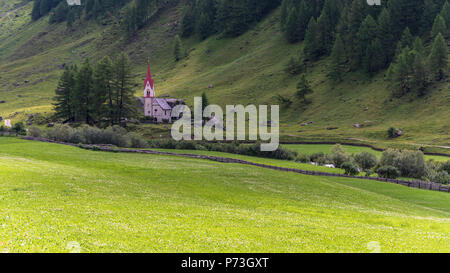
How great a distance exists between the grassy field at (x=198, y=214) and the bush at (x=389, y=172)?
495 inches

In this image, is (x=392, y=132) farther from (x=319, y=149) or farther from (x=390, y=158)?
(x=390, y=158)

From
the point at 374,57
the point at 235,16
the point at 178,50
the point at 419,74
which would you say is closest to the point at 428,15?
the point at 374,57

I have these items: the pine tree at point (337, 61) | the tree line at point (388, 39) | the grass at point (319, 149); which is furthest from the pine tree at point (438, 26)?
the grass at point (319, 149)

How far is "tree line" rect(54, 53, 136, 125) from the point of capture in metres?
105

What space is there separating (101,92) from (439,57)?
308 feet

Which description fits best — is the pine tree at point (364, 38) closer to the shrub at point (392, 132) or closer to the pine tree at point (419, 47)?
the pine tree at point (419, 47)

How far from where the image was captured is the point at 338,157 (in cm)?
7225

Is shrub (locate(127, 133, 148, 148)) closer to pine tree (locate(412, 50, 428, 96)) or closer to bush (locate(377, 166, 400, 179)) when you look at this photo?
bush (locate(377, 166, 400, 179))

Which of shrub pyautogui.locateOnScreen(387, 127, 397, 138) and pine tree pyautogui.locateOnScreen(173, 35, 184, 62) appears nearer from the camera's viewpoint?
shrub pyautogui.locateOnScreen(387, 127, 397, 138)

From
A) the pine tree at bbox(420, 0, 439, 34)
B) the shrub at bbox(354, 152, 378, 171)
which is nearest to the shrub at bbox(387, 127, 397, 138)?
the shrub at bbox(354, 152, 378, 171)

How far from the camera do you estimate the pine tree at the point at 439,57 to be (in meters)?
107

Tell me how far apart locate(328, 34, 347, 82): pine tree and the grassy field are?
8835cm

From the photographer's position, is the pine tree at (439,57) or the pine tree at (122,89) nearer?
the pine tree at (122,89)

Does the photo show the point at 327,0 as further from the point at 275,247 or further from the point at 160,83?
the point at 275,247
